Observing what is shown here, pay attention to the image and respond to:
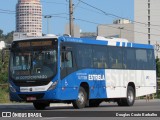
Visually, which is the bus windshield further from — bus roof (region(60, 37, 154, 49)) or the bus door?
bus roof (region(60, 37, 154, 49))

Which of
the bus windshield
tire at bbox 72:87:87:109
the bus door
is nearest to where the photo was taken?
the bus windshield

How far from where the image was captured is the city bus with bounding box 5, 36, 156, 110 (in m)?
25.6

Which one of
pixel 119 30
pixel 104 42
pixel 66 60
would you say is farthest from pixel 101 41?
pixel 119 30

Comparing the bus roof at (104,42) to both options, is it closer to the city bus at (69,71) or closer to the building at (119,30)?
the city bus at (69,71)

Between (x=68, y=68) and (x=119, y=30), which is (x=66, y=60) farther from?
(x=119, y=30)

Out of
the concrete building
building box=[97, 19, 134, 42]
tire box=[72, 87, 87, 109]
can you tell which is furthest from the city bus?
the concrete building

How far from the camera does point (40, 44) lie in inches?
1024

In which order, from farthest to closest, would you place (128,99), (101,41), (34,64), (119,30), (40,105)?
(119,30) < (128,99) < (101,41) < (40,105) < (34,64)

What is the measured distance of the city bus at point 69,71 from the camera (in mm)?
25578

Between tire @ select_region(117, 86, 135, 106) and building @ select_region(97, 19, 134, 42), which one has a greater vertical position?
building @ select_region(97, 19, 134, 42)

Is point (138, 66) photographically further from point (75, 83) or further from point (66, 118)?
point (66, 118)

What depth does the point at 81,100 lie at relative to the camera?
26953 millimetres

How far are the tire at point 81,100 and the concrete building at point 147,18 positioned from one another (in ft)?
524

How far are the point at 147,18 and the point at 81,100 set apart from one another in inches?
6557
